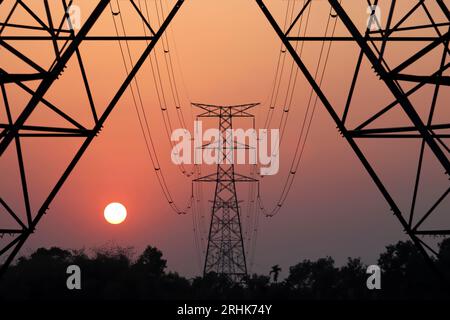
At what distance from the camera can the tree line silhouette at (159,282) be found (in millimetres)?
70125

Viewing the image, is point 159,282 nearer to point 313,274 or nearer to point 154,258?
point 154,258

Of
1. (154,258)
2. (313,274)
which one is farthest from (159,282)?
(313,274)

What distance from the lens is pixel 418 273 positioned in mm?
105938

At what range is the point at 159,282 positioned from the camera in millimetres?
83875

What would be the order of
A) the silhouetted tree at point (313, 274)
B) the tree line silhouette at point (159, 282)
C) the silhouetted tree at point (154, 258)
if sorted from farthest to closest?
1. the silhouetted tree at point (313, 274)
2. the silhouetted tree at point (154, 258)
3. the tree line silhouette at point (159, 282)

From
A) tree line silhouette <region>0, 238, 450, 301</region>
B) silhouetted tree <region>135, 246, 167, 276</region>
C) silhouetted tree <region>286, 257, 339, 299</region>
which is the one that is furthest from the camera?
silhouetted tree <region>286, 257, 339, 299</region>

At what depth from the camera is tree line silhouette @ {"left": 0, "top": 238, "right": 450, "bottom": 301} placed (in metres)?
70.1

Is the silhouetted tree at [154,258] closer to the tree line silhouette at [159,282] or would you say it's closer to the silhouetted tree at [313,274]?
the tree line silhouette at [159,282]

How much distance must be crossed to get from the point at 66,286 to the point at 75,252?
62.2 ft

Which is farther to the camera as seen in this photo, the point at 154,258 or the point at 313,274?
the point at 313,274

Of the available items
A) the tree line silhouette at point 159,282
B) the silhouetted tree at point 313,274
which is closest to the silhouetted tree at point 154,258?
the tree line silhouette at point 159,282

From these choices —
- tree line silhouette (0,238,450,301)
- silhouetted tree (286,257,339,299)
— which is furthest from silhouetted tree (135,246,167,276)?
silhouetted tree (286,257,339,299)

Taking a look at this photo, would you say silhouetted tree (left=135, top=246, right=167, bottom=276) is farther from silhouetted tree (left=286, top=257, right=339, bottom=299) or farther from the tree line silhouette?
silhouetted tree (left=286, top=257, right=339, bottom=299)
